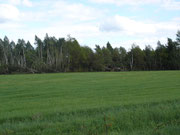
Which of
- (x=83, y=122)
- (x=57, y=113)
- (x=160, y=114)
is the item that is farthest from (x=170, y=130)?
(x=57, y=113)

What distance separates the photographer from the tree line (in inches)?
4188

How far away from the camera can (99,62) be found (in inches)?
4380

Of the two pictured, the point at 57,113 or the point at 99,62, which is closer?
the point at 57,113

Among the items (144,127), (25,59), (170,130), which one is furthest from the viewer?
(25,59)

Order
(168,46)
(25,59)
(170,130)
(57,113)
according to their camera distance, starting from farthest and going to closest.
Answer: (25,59), (168,46), (57,113), (170,130)

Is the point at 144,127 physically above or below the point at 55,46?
below

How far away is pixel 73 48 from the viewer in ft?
382

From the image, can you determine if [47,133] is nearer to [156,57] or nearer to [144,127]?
[144,127]

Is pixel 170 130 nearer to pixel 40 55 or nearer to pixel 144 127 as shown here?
pixel 144 127

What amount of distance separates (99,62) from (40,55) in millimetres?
41599

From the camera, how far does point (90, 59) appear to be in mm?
113875

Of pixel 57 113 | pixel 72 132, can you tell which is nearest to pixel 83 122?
pixel 72 132

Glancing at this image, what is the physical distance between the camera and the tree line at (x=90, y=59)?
10638 centimetres

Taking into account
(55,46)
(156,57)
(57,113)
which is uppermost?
(55,46)
